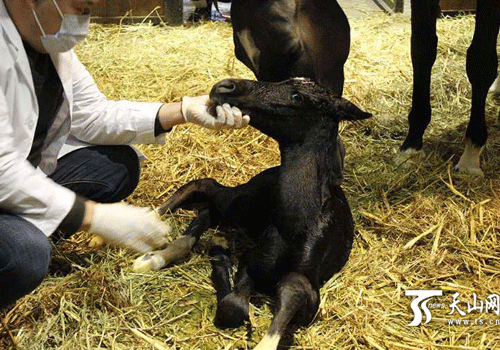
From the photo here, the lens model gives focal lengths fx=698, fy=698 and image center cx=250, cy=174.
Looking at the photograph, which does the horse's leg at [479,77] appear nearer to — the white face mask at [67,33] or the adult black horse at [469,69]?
the adult black horse at [469,69]

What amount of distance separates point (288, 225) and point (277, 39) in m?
0.79

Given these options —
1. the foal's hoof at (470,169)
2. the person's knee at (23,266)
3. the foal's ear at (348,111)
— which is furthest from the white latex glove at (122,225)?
the foal's hoof at (470,169)

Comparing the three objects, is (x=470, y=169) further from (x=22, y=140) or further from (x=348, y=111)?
(x=22, y=140)

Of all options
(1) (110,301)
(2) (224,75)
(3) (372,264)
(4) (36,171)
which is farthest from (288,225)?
(2) (224,75)

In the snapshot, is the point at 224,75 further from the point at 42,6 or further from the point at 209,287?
the point at 42,6

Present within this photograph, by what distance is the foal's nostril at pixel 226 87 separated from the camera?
2816mm

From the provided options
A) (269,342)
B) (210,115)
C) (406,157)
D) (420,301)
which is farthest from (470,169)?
(269,342)

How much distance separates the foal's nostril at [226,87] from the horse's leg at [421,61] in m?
1.66

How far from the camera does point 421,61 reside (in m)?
4.15

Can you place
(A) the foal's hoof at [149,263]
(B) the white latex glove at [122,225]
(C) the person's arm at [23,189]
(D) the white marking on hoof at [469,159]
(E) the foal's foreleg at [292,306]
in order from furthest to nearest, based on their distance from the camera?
(D) the white marking on hoof at [469,159] < (A) the foal's hoof at [149,263] < (E) the foal's foreleg at [292,306] < (B) the white latex glove at [122,225] < (C) the person's arm at [23,189]

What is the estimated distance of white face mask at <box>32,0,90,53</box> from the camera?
231 centimetres

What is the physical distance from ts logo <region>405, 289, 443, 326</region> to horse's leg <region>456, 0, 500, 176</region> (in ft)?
4.01

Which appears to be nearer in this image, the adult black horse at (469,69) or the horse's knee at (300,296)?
the horse's knee at (300,296)

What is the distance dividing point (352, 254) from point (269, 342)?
89cm
